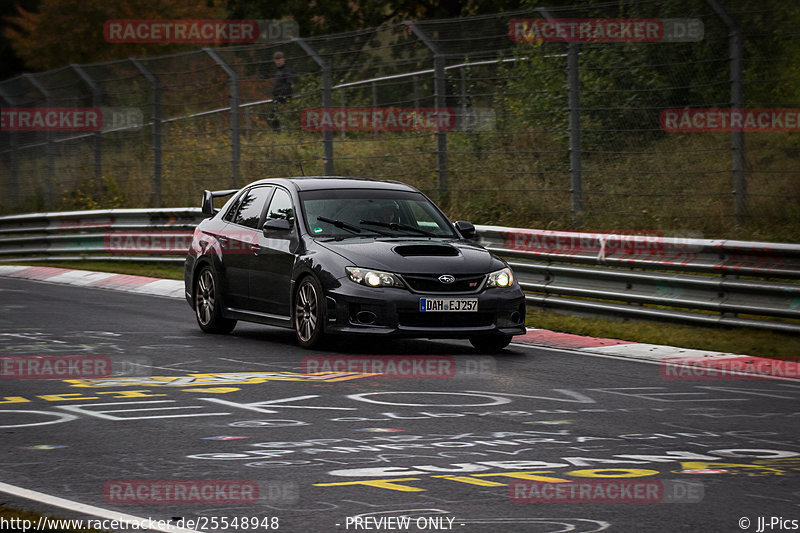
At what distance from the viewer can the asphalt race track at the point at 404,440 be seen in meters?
6.07

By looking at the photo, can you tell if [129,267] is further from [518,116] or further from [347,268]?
[347,268]

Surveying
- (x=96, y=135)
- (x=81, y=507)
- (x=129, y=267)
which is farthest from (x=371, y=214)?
(x=96, y=135)

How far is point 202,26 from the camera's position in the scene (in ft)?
151

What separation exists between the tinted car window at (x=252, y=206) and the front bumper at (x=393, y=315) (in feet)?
7.03

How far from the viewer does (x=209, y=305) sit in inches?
542

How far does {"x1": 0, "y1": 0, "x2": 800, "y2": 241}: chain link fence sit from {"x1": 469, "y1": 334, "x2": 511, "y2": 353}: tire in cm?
424

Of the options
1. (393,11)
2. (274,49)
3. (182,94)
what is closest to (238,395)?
(274,49)

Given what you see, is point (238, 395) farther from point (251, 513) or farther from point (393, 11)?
point (393, 11)

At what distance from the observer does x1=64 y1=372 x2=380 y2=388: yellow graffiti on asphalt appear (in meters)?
10.2

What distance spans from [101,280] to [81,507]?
50.4 ft

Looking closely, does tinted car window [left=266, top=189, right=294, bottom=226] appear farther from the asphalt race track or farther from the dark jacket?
the dark jacket

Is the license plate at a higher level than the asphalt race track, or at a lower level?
higher

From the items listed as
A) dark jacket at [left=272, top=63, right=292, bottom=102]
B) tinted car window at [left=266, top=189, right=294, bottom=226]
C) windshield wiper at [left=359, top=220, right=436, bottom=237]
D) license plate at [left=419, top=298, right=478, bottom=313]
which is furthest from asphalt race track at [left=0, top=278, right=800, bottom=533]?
Result: dark jacket at [left=272, top=63, right=292, bottom=102]

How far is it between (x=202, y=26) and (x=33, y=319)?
106 feet
